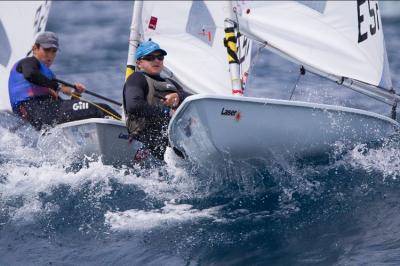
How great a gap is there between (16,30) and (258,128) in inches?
131

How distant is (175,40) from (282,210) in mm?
2401

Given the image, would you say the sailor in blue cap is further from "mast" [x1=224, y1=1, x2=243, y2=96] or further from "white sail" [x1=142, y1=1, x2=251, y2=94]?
"white sail" [x1=142, y1=1, x2=251, y2=94]

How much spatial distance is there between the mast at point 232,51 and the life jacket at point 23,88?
1.51m

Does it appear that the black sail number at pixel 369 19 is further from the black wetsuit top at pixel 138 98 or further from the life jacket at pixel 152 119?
the black wetsuit top at pixel 138 98

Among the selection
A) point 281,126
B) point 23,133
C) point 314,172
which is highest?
point 281,126

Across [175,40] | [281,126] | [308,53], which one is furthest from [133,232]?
[175,40]

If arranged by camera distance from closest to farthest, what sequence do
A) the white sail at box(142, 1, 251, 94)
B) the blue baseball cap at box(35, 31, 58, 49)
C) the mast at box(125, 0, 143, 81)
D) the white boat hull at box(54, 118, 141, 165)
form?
1. the white boat hull at box(54, 118, 141, 165)
2. the blue baseball cap at box(35, 31, 58, 49)
3. the mast at box(125, 0, 143, 81)
4. the white sail at box(142, 1, 251, 94)

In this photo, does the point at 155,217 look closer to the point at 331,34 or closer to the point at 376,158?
the point at 376,158

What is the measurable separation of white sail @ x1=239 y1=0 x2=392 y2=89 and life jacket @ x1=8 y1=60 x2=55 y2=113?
178cm

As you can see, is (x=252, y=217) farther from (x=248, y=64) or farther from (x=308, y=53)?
(x=248, y=64)

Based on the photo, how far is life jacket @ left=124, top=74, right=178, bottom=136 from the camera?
651 cm

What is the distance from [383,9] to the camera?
14.4 m

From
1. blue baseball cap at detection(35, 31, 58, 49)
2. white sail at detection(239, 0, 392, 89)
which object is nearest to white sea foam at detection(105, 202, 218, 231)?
white sail at detection(239, 0, 392, 89)

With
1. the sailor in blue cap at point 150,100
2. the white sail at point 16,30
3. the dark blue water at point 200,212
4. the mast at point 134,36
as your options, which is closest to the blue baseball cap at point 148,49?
the sailor in blue cap at point 150,100
